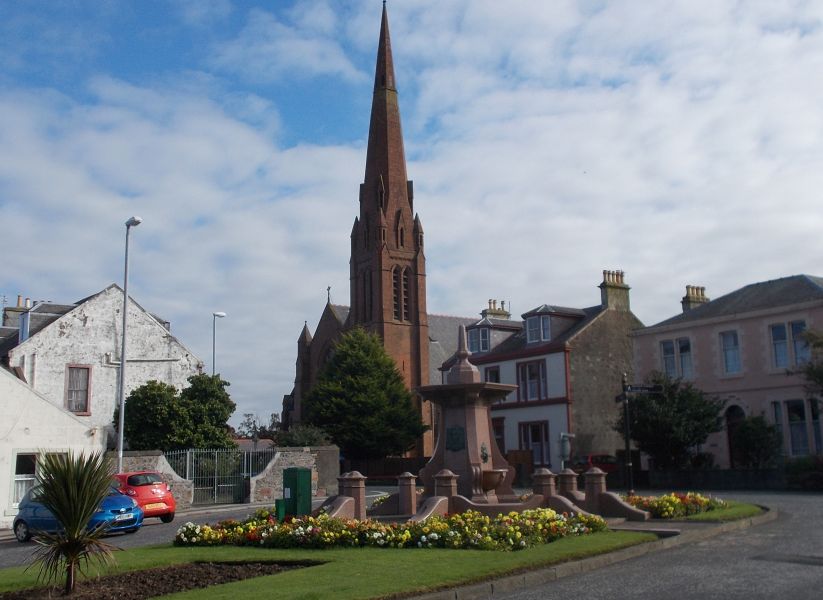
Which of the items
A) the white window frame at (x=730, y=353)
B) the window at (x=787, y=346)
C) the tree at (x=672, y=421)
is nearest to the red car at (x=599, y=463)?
the tree at (x=672, y=421)

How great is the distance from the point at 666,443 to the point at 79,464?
29540 millimetres

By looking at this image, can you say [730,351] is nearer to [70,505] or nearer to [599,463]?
[599,463]

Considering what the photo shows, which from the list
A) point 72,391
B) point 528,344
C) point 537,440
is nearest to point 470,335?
point 528,344

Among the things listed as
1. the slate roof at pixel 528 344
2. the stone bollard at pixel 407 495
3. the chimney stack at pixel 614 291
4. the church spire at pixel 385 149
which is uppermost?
the church spire at pixel 385 149

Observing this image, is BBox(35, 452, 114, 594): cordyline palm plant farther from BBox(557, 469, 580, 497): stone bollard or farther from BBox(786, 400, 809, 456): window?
BBox(786, 400, 809, 456): window

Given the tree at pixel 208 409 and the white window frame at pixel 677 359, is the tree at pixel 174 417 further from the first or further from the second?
the white window frame at pixel 677 359

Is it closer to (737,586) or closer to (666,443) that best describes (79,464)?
(737,586)

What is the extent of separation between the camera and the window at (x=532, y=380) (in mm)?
49062

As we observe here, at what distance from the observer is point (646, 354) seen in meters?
43.5

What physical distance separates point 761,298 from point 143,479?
2831cm

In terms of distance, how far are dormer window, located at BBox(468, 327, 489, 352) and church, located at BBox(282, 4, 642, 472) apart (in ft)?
0.21

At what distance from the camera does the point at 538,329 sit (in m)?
50.6

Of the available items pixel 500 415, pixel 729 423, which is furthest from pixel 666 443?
pixel 500 415

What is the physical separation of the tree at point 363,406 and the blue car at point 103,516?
1323 inches
